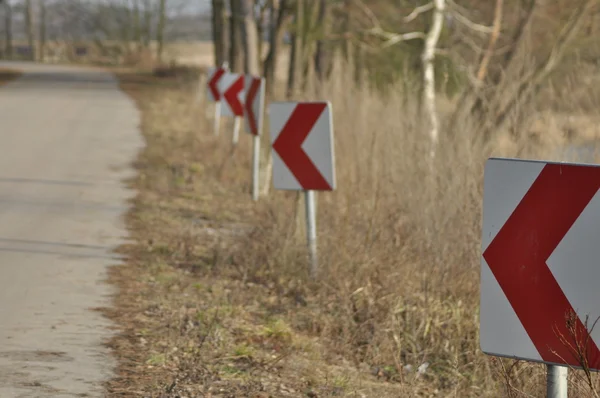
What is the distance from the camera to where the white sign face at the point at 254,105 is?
468 inches

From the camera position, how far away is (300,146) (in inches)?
323

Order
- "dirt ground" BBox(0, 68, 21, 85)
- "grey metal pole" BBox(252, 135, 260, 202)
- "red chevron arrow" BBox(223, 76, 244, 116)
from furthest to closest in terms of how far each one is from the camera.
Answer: "dirt ground" BBox(0, 68, 21, 85) < "red chevron arrow" BBox(223, 76, 244, 116) < "grey metal pole" BBox(252, 135, 260, 202)

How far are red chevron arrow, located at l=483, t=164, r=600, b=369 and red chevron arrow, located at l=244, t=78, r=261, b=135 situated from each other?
8215 millimetres

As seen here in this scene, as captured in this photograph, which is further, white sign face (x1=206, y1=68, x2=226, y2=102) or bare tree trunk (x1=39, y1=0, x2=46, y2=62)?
bare tree trunk (x1=39, y1=0, x2=46, y2=62)

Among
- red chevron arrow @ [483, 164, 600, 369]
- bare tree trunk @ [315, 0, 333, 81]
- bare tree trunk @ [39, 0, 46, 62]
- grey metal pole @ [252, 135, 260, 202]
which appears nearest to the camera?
red chevron arrow @ [483, 164, 600, 369]

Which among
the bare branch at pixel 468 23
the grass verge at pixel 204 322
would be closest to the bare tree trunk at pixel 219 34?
the bare branch at pixel 468 23

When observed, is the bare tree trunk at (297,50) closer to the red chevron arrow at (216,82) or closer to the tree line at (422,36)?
the tree line at (422,36)

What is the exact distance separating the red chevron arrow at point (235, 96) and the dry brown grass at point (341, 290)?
11.6 ft

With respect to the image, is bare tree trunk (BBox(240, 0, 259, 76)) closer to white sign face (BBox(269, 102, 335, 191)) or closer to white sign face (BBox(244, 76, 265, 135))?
white sign face (BBox(244, 76, 265, 135))

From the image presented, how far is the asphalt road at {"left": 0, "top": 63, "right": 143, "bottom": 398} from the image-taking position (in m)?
5.72

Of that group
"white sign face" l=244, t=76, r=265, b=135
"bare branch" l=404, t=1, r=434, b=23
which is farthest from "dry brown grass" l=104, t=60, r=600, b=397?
"bare branch" l=404, t=1, r=434, b=23

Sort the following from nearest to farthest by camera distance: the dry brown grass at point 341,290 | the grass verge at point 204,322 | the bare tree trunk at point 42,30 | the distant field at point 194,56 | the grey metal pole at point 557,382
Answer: the grey metal pole at point 557,382 < the grass verge at point 204,322 < the dry brown grass at point 341,290 < the distant field at point 194,56 < the bare tree trunk at point 42,30

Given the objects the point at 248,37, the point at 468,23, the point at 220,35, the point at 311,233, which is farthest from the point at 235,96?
the point at 220,35

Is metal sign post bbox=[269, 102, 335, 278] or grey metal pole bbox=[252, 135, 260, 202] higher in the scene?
metal sign post bbox=[269, 102, 335, 278]
